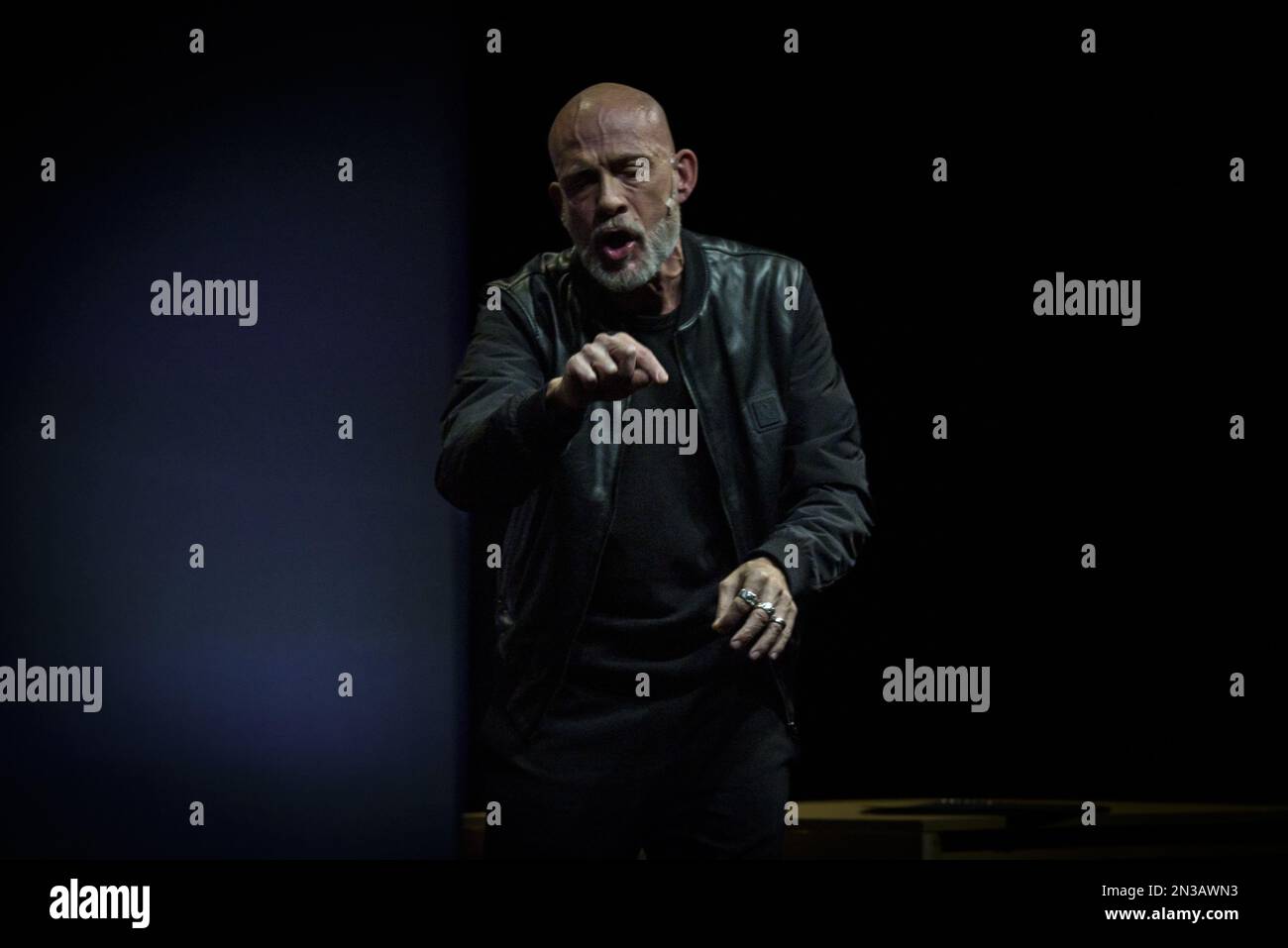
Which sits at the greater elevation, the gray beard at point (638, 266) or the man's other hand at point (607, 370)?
the gray beard at point (638, 266)

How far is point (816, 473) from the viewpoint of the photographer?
326 centimetres

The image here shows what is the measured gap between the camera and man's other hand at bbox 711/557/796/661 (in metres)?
3.02

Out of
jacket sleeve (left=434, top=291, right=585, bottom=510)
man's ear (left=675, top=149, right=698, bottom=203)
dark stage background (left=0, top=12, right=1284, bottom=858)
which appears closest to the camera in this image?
jacket sleeve (left=434, top=291, right=585, bottom=510)

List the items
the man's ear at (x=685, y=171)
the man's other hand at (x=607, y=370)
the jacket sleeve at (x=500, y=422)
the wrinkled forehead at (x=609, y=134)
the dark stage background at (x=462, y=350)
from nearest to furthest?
the man's other hand at (x=607, y=370) → the jacket sleeve at (x=500, y=422) → the wrinkled forehead at (x=609, y=134) → the man's ear at (x=685, y=171) → the dark stage background at (x=462, y=350)

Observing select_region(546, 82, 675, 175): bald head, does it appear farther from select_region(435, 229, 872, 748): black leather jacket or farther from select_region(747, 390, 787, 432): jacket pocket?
select_region(747, 390, 787, 432): jacket pocket

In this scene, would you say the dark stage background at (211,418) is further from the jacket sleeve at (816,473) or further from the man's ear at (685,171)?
the jacket sleeve at (816,473)

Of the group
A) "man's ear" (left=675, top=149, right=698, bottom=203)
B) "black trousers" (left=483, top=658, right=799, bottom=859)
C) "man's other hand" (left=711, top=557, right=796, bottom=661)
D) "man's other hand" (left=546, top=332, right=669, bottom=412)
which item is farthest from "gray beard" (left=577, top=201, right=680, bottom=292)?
"black trousers" (left=483, top=658, right=799, bottom=859)

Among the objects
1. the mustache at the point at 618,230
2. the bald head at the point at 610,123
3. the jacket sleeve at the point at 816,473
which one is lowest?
the jacket sleeve at the point at 816,473

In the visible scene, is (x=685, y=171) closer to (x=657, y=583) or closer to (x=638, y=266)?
(x=638, y=266)

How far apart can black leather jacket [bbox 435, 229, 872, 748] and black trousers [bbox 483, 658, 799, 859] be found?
0.07m

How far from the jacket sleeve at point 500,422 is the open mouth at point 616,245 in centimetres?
19

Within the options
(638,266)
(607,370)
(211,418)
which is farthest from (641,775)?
(211,418)

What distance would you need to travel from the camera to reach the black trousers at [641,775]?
3.19 metres

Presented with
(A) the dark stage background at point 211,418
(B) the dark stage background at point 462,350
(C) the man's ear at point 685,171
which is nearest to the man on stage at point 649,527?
(C) the man's ear at point 685,171
